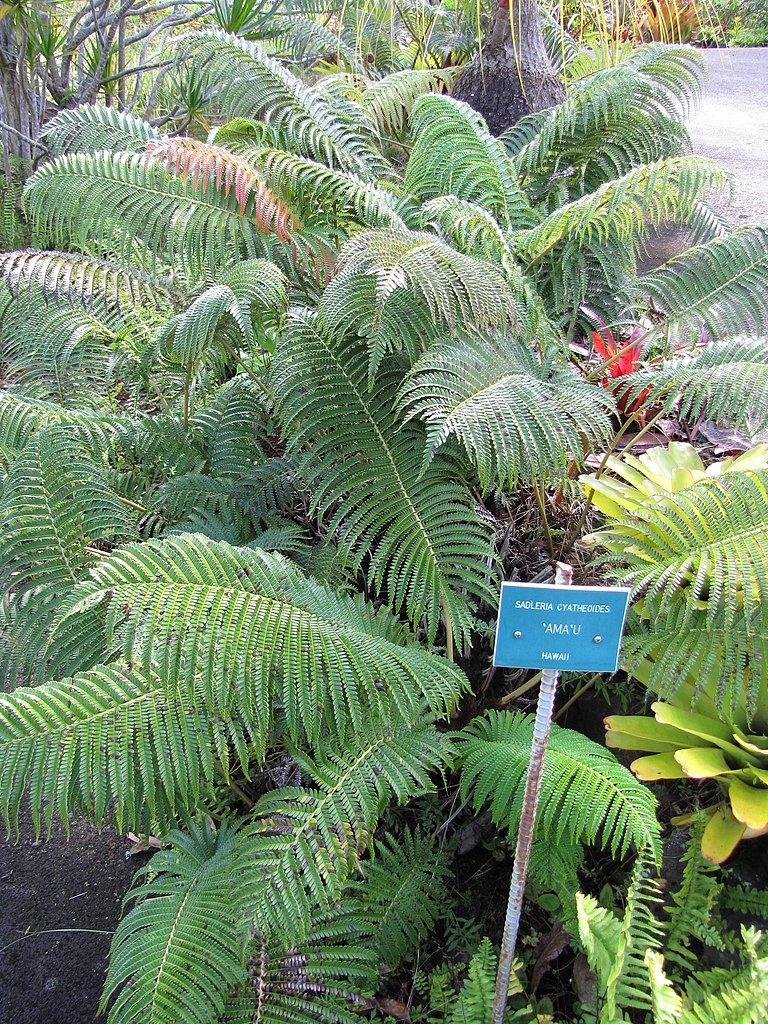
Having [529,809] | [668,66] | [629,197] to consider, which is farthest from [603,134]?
[529,809]

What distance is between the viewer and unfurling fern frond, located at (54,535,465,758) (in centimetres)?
144

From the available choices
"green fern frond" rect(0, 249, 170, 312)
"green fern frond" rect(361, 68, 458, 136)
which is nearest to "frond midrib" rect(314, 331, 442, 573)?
"green fern frond" rect(0, 249, 170, 312)

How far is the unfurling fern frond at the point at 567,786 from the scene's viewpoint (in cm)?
153

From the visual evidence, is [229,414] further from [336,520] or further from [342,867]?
[342,867]

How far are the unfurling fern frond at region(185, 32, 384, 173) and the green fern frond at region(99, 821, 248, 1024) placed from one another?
2.22 meters

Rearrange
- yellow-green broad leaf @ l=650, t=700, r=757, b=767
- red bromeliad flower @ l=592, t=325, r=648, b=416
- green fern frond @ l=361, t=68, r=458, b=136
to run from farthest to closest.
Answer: green fern frond @ l=361, t=68, r=458, b=136
red bromeliad flower @ l=592, t=325, r=648, b=416
yellow-green broad leaf @ l=650, t=700, r=757, b=767

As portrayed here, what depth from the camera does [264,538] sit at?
7.18 feet

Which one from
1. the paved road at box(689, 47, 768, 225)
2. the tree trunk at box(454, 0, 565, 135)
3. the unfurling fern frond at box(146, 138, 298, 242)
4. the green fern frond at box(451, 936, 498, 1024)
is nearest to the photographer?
the green fern frond at box(451, 936, 498, 1024)

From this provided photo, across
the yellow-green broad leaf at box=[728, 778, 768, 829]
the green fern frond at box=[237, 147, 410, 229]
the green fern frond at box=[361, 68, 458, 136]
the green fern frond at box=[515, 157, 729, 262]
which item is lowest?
the yellow-green broad leaf at box=[728, 778, 768, 829]

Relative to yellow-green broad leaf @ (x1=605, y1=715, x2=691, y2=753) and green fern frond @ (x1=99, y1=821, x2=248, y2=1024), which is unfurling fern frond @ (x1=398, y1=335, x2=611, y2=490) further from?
green fern frond @ (x1=99, y1=821, x2=248, y2=1024)

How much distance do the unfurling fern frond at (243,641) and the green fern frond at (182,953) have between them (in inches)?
14.5

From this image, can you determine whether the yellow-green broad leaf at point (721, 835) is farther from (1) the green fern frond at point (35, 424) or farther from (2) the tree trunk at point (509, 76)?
(2) the tree trunk at point (509, 76)

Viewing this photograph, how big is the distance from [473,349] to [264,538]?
783 mm

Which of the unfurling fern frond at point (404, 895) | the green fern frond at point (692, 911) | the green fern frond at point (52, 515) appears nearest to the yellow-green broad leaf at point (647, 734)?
the green fern frond at point (692, 911)
